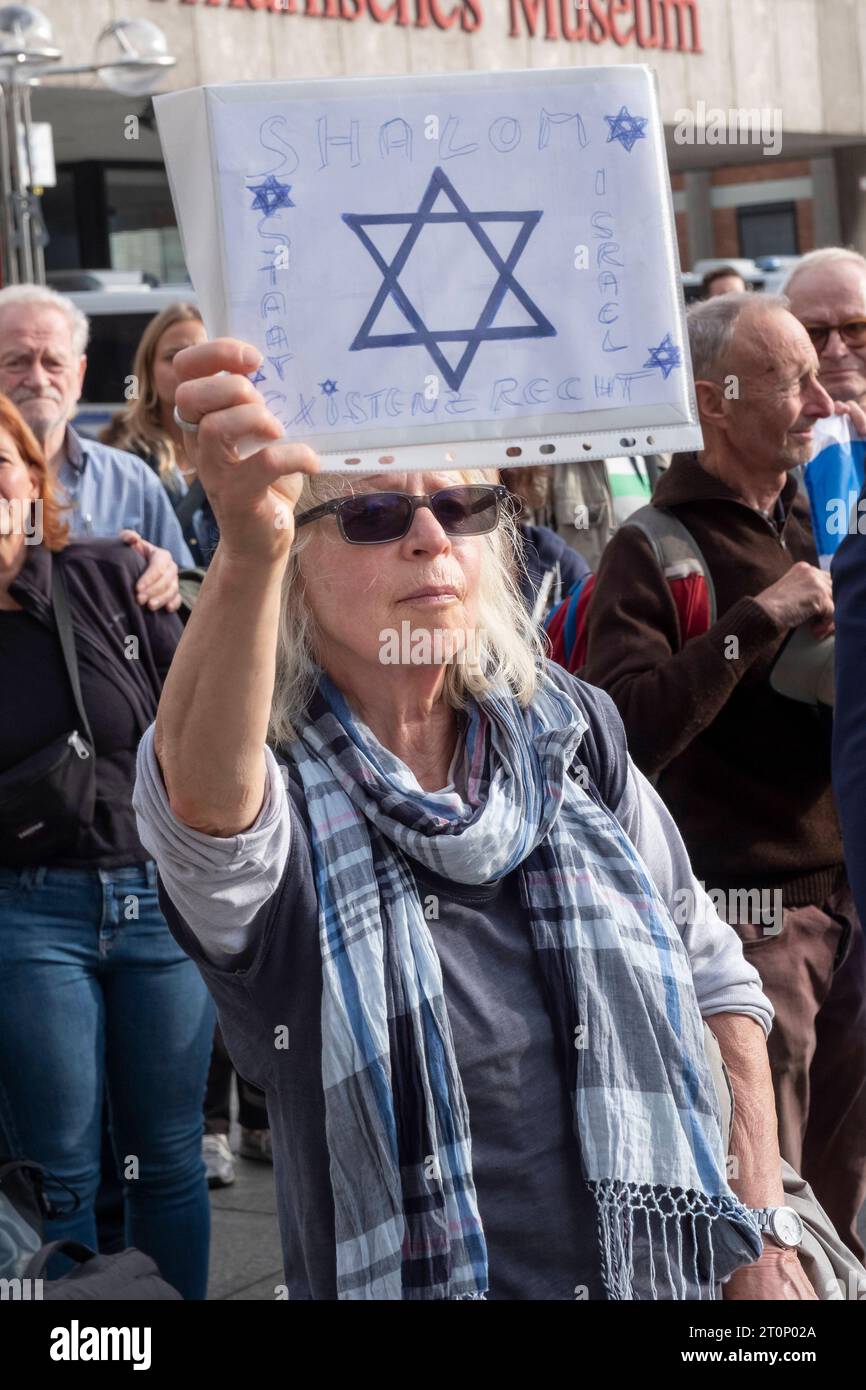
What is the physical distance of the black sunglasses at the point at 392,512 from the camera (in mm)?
2109

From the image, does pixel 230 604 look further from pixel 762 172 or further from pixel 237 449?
pixel 762 172

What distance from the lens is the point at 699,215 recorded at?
28.0m

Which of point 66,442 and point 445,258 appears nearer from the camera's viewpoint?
point 445,258

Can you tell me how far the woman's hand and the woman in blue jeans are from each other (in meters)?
1.82

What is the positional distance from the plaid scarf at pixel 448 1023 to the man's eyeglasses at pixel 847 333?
Result: 261cm

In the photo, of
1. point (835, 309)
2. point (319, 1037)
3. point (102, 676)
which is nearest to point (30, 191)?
point (835, 309)

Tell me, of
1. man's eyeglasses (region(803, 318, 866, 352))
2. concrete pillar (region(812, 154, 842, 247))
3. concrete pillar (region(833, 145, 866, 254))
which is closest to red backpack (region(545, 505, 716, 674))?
man's eyeglasses (region(803, 318, 866, 352))

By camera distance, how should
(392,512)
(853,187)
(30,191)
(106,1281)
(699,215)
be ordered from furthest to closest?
(699,215) < (853,187) < (30,191) < (106,1281) < (392,512)

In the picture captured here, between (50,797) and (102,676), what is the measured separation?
29 cm

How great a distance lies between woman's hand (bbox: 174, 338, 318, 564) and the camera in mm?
1636

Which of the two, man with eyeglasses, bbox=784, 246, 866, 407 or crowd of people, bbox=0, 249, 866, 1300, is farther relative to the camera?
man with eyeglasses, bbox=784, 246, 866, 407

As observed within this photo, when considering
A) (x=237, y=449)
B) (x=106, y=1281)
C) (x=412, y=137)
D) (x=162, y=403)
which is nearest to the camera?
(x=237, y=449)

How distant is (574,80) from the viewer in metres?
1.86

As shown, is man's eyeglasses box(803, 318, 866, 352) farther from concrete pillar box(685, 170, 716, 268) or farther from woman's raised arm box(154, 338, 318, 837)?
concrete pillar box(685, 170, 716, 268)
